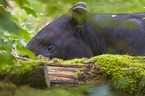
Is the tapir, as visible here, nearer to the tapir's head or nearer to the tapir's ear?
the tapir's head

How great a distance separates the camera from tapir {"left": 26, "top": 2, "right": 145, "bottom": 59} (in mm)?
3822

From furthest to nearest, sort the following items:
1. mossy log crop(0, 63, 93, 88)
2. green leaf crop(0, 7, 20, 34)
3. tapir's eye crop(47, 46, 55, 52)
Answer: tapir's eye crop(47, 46, 55, 52)
mossy log crop(0, 63, 93, 88)
green leaf crop(0, 7, 20, 34)

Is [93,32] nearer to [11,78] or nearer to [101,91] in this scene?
[11,78]

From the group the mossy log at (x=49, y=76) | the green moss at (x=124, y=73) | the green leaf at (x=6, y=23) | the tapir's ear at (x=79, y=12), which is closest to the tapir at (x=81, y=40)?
the tapir's ear at (x=79, y=12)

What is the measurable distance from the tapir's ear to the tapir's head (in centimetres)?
20

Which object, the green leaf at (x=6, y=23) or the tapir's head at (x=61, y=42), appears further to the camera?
the tapir's head at (x=61, y=42)

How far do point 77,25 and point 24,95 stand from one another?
354 cm

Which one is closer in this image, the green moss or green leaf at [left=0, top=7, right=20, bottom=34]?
green leaf at [left=0, top=7, right=20, bottom=34]

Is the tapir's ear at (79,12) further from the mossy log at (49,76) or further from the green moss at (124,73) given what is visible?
the green moss at (124,73)

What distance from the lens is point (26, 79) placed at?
5.09 ft

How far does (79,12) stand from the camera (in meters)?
2.97

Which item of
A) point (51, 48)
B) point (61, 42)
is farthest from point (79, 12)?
point (51, 48)

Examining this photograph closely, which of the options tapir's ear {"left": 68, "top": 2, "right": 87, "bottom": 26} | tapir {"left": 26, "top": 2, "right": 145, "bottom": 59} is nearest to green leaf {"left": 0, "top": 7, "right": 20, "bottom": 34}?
tapir's ear {"left": 68, "top": 2, "right": 87, "bottom": 26}

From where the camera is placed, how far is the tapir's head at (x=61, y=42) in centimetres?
381
